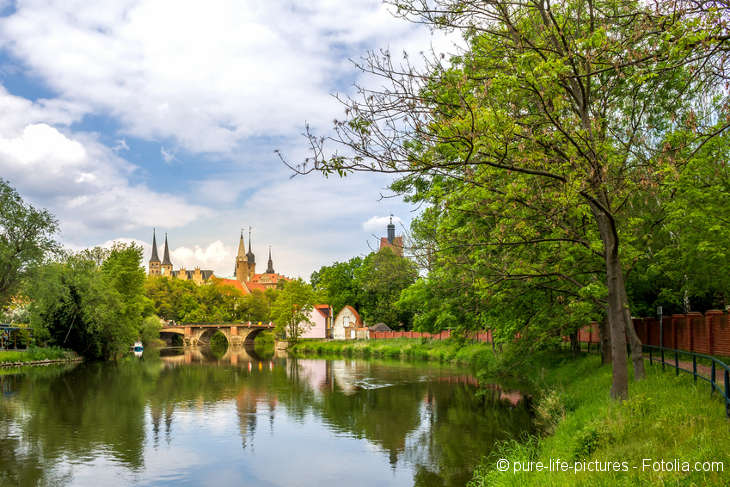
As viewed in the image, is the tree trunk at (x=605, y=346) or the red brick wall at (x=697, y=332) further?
the tree trunk at (x=605, y=346)

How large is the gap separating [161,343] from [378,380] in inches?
3196

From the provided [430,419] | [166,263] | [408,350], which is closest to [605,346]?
[430,419]

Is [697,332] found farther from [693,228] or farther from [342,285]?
[342,285]

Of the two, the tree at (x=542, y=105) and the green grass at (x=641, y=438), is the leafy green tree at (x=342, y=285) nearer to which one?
the green grass at (x=641, y=438)

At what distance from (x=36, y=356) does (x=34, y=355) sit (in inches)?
6.9

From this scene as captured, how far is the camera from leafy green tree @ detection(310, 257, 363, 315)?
300 ft

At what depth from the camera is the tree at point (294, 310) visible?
3152 inches

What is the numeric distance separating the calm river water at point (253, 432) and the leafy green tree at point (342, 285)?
5632 centimetres

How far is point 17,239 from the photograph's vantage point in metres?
43.4

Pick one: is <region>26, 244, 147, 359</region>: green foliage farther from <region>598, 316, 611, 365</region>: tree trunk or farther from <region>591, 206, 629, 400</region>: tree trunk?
<region>591, 206, 629, 400</region>: tree trunk

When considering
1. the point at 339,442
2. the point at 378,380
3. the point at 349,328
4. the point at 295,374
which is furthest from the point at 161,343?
the point at 339,442

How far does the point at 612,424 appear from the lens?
35.8ft

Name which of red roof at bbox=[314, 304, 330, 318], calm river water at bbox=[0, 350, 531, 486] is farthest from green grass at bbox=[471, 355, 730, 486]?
red roof at bbox=[314, 304, 330, 318]

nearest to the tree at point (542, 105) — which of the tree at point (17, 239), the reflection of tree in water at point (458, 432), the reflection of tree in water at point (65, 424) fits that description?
the reflection of tree in water at point (458, 432)
